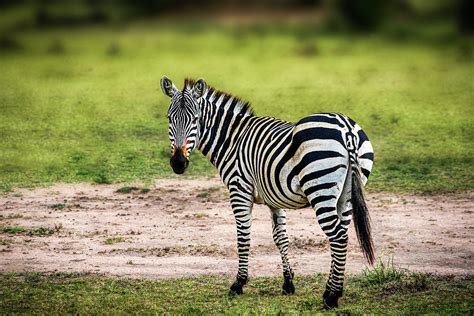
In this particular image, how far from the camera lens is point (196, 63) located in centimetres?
2097

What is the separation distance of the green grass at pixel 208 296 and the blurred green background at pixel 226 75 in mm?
4249

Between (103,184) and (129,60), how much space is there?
8898 mm

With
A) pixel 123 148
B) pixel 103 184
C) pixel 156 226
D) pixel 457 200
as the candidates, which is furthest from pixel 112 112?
pixel 457 200

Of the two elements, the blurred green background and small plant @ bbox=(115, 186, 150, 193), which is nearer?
small plant @ bbox=(115, 186, 150, 193)

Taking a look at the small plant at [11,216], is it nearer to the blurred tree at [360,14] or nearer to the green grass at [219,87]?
the green grass at [219,87]

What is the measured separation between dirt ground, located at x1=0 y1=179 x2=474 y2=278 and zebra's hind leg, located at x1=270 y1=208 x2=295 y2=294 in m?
0.69

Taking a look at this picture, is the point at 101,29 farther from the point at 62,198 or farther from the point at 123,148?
the point at 62,198

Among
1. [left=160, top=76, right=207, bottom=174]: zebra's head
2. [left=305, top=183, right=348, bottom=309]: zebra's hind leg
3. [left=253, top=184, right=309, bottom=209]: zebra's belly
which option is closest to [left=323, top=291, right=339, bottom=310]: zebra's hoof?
[left=305, top=183, right=348, bottom=309]: zebra's hind leg

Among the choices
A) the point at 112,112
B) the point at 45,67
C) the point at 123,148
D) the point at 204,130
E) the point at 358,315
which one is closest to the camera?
the point at 358,315

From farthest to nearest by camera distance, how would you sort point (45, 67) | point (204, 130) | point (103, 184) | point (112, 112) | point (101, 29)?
point (101, 29)
point (45, 67)
point (112, 112)
point (103, 184)
point (204, 130)

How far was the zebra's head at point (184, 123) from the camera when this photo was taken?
8.29m

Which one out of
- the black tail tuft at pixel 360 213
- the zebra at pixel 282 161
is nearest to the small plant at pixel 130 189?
the zebra at pixel 282 161

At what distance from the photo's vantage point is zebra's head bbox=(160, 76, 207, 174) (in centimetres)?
829

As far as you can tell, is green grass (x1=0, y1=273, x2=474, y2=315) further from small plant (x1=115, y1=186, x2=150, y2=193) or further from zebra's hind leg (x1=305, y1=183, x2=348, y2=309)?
small plant (x1=115, y1=186, x2=150, y2=193)
